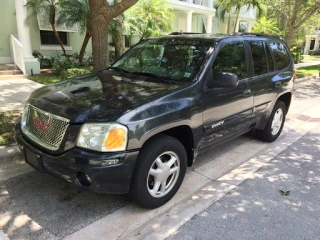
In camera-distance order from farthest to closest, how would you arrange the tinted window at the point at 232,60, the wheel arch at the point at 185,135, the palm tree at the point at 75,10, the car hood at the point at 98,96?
1. the palm tree at the point at 75,10
2. the tinted window at the point at 232,60
3. the wheel arch at the point at 185,135
4. the car hood at the point at 98,96

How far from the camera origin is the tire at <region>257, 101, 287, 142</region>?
513 cm

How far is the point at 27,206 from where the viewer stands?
307 cm

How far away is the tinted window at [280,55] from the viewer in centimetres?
498

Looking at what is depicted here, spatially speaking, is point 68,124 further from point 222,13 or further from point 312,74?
point 222,13

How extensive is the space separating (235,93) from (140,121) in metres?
1.73

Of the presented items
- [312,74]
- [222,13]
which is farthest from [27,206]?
[222,13]

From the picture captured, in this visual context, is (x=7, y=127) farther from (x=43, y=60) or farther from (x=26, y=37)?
(x=43, y=60)

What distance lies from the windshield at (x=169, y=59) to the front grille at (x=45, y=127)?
1.39 m

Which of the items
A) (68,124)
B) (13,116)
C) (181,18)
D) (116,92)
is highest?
(181,18)

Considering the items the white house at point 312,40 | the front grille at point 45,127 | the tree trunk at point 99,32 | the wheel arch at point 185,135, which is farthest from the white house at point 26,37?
the white house at point 312,40

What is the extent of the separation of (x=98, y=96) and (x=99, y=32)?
9.31 ft

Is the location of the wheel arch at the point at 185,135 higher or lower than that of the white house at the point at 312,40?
lower

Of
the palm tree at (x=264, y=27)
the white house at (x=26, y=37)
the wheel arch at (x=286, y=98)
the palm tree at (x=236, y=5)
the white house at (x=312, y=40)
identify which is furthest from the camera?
the white house at (x=312, y=40)

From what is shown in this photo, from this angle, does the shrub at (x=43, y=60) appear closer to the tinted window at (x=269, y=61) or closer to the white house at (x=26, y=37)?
the white house at (x=26, y=37)
